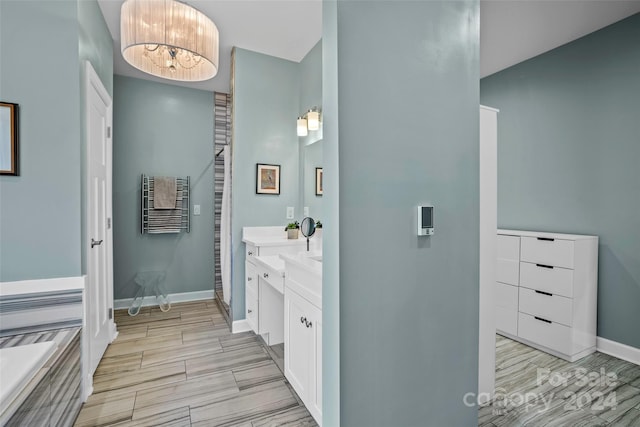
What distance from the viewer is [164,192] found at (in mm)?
3805

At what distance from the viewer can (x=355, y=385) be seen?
1169 mm

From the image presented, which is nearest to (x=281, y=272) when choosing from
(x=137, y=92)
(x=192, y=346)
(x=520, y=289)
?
(x=192, y=346)

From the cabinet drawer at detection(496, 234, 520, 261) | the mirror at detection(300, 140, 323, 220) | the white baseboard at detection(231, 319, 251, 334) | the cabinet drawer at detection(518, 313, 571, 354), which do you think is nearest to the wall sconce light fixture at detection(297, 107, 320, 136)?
the mirror at detection(300, 140, 323, 220)

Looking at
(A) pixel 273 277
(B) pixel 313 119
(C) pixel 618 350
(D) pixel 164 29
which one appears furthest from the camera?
(B) pixel 313 119

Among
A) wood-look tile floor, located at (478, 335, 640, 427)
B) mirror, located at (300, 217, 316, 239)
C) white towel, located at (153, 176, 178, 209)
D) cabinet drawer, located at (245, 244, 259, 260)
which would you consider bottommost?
wood-look tile floor, located at (478, 335, 640, 427)

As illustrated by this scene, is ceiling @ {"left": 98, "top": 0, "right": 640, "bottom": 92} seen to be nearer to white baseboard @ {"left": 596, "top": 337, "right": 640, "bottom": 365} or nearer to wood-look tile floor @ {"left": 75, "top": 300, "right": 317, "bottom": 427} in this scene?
white baseboard @ {"left": 596, "top": 337, "right": 640, "bottom": 365}

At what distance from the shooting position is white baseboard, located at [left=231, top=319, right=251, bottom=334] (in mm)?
3039

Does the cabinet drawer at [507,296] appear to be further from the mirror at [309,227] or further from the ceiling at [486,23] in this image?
the ceiling at [486,23]

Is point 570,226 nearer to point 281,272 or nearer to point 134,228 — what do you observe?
point 281,272

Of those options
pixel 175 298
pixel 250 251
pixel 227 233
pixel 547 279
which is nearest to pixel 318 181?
pixel 250 251

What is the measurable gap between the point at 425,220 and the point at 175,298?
3661mm

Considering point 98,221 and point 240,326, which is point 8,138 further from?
point 240,326

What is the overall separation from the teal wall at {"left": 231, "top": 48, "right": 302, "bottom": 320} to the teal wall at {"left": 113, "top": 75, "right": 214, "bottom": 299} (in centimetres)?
123

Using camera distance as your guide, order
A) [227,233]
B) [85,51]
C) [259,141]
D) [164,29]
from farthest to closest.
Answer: [227,233], [259,141], [85,51], [164,29]
